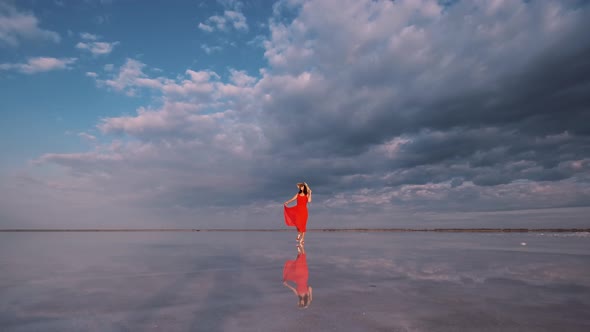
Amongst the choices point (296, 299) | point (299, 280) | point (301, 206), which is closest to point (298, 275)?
point (299, 280)

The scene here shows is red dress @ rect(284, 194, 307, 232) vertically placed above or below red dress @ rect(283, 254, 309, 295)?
above

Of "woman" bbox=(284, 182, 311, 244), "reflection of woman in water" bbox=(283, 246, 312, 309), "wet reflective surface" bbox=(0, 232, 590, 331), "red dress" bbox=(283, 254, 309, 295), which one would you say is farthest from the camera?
"woman" bbox=(284, 182, 311, 244)

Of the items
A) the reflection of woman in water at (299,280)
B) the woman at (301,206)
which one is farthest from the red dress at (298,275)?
the woman at (301,206)

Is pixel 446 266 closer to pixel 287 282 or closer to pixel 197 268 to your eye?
pixel 287 282

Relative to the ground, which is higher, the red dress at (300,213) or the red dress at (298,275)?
the red dress at (300,213)

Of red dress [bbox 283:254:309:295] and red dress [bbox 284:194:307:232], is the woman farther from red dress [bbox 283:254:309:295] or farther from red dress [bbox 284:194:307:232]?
red dress [bbox 283:254:309:295]

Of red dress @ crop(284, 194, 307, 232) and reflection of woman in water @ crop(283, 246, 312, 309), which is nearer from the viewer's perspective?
reflection of woman in water @ crop(283, 246, 312, 309)

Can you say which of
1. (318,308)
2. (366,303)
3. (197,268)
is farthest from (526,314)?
(197,268)

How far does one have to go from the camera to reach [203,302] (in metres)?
5.19

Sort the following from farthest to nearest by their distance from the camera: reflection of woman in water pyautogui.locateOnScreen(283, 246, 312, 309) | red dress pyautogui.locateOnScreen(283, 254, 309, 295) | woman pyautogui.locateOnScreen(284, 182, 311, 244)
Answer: woman pyautogui.locateOnScreen(284, 182, 311, 244), red dress pyautogui.locateOnScreen(283, 254, 309, 295), reflection of woman in water pyautogui.locateOnScreen(283, 246, 312, 309)

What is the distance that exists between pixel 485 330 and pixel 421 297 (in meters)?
1.70

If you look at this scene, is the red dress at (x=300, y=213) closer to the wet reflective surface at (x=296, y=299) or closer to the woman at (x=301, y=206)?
the woman at (x=301, y=206)

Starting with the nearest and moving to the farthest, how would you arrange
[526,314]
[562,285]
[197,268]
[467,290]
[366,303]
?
[526,314] → [366,303] → [467,290] → [562,285] → [197,268]

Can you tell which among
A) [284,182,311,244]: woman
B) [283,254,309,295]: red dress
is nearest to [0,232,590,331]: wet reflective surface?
[283,254,309,295]: red dress
